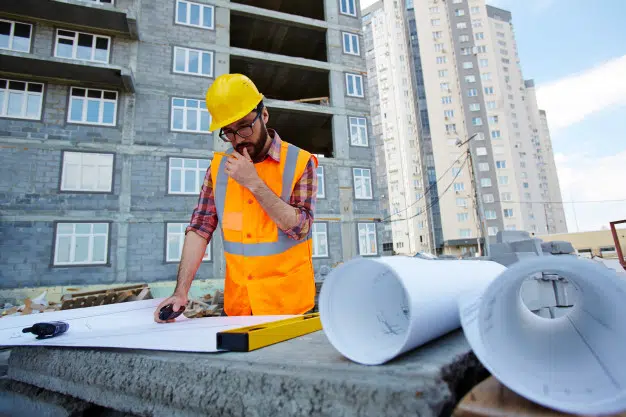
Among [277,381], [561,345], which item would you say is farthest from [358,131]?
[277,381]

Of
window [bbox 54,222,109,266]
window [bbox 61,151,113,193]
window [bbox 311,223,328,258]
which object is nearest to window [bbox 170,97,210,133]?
window [bbox 61,151,113,193]

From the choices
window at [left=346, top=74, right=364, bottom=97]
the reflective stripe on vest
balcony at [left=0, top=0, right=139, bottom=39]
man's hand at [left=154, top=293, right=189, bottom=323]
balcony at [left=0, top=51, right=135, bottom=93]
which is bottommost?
man's hand at [left=154, top=293, right=189, bottom=323]

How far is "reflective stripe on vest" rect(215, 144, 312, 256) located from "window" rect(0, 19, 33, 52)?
1456 cm

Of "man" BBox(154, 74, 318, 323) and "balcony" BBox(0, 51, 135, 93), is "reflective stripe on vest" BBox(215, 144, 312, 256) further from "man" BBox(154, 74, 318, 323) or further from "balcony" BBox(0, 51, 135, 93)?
"balcony" BBox(0, 51, 135, 93)

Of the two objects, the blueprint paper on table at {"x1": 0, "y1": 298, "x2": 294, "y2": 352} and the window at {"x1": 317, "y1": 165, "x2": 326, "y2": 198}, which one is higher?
the window at {"x1": 317, "y1": 165, "x2": 326, "y2": 198}

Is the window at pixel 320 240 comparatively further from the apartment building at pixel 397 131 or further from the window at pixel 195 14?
the apartment building at pixel 397 131

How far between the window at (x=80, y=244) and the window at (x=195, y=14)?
898cm

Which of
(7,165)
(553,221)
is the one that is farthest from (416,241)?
(7,165)

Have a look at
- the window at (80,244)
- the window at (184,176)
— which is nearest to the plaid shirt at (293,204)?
the window at (184,176)

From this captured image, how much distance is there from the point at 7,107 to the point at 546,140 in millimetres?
86447

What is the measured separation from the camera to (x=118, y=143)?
39.7 ft

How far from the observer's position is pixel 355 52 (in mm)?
17109

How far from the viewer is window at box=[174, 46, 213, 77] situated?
Answer: 45.0 feet

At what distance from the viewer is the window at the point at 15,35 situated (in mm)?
11734
